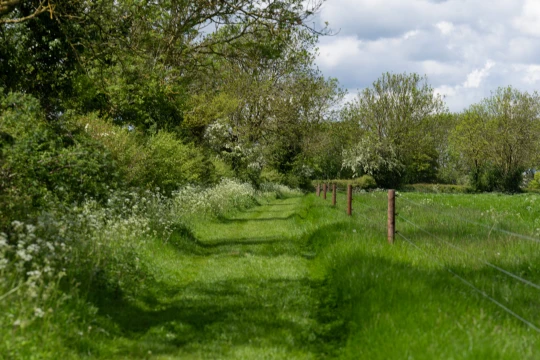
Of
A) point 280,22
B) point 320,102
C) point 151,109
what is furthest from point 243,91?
point 280,22

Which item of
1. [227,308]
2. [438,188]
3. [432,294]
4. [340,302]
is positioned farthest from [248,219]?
[438,188]

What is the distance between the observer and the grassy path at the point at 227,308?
6.73 meters

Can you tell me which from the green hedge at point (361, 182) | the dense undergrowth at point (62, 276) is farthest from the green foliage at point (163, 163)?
the green hedge at point (361, 182)

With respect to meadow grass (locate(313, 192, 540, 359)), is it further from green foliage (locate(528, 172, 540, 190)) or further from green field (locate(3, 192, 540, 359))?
green foliage (locate(528, 172, 540, 190))

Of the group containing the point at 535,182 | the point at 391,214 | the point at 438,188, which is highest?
the point at 391,214

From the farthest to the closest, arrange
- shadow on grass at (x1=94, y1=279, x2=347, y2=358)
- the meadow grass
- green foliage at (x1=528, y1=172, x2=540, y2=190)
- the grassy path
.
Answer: green foliage at (x1=528, y1=172, x2=540, y2=190)
shadow on grass at (x1=94, y1=279, x2=347, y2=358)
the grassy path
the meadow grass

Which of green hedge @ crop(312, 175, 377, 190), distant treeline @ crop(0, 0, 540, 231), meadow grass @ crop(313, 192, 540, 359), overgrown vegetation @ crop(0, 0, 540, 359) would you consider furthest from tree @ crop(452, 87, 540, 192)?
meadow grass @ crop(313, 192, 540, 359)

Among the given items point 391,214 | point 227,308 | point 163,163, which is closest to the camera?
point 227,308

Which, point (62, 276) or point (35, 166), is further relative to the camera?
point (35, 166)

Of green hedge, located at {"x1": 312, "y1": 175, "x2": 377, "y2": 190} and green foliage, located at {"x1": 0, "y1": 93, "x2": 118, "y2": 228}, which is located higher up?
green foliage, located at {"x1": 0, "y1": 93, "x2": 118, "y2": 228}

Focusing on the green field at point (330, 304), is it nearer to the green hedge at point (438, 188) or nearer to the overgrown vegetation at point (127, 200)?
the overgrown vegetation at point (127, 200)

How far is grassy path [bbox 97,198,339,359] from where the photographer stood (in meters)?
6.73

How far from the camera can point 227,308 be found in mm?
8539

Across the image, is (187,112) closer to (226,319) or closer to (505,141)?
(226,319)
